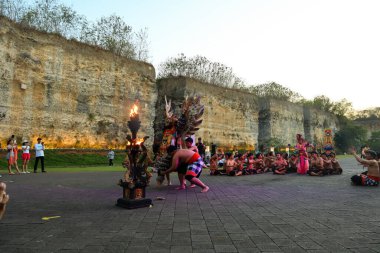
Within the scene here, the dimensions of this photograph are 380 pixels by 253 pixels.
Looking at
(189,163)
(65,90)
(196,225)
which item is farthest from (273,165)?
(65,90)

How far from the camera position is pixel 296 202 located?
6.20 meters

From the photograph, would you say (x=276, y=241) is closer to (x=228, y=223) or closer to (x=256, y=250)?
(x=256, y=250)

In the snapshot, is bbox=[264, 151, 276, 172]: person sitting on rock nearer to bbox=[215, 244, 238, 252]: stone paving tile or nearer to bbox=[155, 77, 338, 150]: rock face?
bbox=[155, 77, 338, 150]: rock face

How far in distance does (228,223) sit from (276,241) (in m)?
1.00

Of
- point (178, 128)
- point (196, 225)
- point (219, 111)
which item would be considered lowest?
point (196, 225)

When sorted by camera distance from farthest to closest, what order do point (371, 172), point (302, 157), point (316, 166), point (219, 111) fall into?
point (219, 111), point (302, 157), point (316, 166), point (371, 172)

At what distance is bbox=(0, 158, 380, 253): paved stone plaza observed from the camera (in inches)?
132

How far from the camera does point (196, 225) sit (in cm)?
428

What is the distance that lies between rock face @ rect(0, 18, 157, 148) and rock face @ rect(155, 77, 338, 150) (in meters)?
2.69

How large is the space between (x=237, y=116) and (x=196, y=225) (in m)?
30.0

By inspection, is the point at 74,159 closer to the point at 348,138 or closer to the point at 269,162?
the point at 269,162

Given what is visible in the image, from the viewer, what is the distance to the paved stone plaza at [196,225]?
132 inches

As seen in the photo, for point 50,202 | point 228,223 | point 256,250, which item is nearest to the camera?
point 256,250

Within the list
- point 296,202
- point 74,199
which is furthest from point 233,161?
point 74,199
